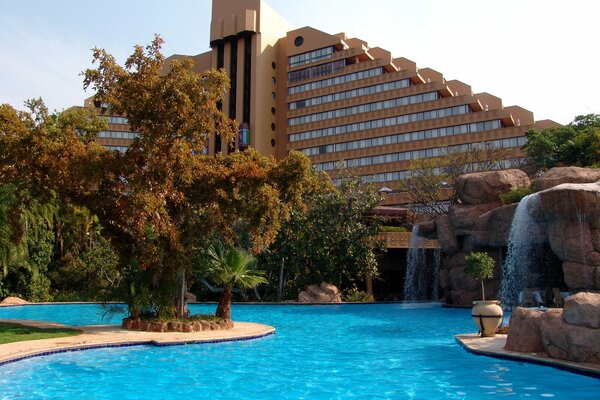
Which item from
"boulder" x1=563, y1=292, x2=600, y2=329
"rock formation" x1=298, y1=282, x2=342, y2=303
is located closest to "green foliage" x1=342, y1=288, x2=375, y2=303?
"rock formation" x1=298, y1=282, x2=342, y2=303

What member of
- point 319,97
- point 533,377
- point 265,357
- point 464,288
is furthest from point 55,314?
point 319,97

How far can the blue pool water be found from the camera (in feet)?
30.1

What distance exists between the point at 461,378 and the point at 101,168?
10.5 m

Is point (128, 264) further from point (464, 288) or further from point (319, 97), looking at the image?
point (319, 97)

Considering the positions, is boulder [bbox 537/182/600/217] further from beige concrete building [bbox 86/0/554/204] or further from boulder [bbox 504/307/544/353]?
beige concrete building [bbox 86/0/554/204]

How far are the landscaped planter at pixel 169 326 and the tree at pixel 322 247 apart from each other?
16.6 metres

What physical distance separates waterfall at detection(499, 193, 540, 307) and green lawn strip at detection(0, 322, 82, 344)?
1879cm

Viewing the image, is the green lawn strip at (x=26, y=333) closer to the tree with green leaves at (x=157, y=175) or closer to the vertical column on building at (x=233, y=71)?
the tree with green leaves at (x=157, y=175)

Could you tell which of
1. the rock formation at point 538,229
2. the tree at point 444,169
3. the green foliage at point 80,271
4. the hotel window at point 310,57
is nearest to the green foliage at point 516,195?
the rock formation at point 538,229

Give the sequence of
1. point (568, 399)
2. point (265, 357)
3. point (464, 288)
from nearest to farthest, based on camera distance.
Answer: point (568, 399) < point (265, 357) < point (464, 288)

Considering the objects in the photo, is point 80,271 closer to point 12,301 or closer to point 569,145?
point 12,301

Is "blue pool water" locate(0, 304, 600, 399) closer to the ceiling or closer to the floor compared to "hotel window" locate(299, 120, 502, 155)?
closer to the floor

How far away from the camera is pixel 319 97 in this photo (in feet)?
256


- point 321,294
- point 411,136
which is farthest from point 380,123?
point 321,294
